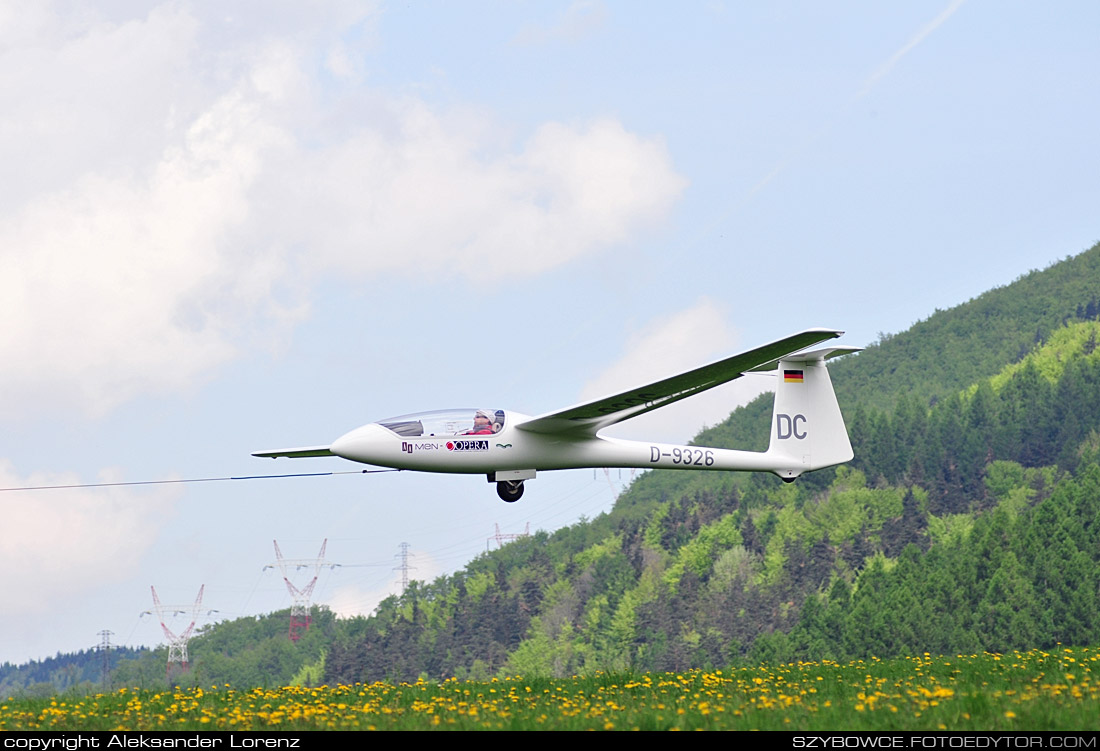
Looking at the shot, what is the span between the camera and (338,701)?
64.7ft

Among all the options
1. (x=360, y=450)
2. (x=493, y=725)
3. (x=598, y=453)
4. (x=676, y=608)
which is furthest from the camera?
(x=676, y=608)

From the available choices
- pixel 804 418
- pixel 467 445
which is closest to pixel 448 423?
pixel 467 445

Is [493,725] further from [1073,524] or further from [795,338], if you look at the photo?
[1073,524]

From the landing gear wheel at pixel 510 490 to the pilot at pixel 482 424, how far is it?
3.94 feet

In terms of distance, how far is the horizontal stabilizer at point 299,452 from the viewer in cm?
2636

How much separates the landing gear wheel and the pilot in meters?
1.20

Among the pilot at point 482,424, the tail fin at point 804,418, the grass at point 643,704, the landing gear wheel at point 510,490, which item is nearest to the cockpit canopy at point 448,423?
the pilot at point 482,424

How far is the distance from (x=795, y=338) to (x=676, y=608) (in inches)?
6913

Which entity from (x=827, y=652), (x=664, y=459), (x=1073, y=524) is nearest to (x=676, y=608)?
(x=827, y=652)

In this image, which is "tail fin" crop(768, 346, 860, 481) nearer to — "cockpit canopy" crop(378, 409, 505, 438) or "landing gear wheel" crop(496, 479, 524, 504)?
"landing gear wheel" crop(496, 479, 524, 504)

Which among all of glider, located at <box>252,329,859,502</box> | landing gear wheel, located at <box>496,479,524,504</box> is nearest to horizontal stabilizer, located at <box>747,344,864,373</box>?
glider, located at <box>252,329,859,502</box>

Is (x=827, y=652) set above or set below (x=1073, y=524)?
below

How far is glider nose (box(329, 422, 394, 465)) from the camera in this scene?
24344 millimetres

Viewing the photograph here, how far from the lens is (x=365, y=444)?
24344mm
